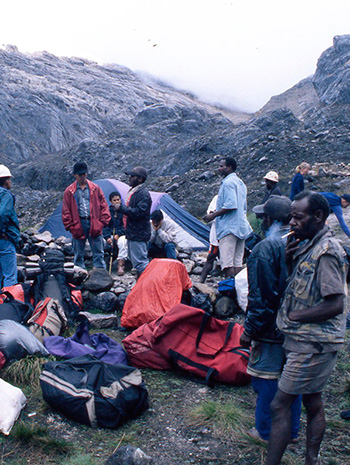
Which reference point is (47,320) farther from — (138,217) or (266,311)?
(266,311)

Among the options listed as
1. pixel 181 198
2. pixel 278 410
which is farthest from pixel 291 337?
pixel 181 198

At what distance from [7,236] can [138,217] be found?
1658mm

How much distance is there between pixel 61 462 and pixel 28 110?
37.6m

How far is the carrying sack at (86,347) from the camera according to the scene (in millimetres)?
3916

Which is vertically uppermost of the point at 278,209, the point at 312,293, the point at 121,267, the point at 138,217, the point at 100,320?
the point at 278,209

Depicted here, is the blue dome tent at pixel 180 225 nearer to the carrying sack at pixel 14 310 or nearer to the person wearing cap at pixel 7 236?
the person wearing cap at pixel 7 236

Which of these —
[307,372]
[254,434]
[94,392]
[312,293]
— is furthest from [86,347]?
[312,293]

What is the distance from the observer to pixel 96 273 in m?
6.12

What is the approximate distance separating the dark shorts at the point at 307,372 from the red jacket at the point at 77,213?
459 cm

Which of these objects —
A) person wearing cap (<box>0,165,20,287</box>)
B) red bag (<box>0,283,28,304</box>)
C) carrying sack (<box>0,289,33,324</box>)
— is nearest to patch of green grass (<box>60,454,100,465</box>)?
carrying sack (<box>0,289,33,324</box>)

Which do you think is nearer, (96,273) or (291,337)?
(291,337)

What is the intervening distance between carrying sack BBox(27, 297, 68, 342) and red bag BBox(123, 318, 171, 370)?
89 cm

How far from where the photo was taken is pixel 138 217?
5.77 m

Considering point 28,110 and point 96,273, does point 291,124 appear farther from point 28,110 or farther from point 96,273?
point 28,110
